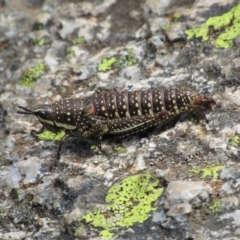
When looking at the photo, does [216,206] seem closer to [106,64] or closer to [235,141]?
[235,141]

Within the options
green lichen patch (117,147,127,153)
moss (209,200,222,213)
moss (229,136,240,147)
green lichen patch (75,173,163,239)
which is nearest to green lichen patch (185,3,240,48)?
moss (229,136,240,147)

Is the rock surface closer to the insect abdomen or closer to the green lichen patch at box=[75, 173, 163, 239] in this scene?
the green lichen patch at box=[75, 173, 163, 239]

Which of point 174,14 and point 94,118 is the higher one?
point 174,14

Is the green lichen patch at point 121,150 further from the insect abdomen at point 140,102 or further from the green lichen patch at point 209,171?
the green lichen patch at point 209,171

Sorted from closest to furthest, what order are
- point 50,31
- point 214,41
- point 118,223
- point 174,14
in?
point 118,223 < point 214,41 < point 174,14 < point 50,31

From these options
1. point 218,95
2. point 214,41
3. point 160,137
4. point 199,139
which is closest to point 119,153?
point 160,137

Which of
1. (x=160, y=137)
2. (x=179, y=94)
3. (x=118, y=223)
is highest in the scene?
→ (x=179, y=94)

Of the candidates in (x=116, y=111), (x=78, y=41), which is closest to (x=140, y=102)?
(x=116, y=111)

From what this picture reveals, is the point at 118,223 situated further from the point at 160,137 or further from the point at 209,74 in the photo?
the point at 209,74
